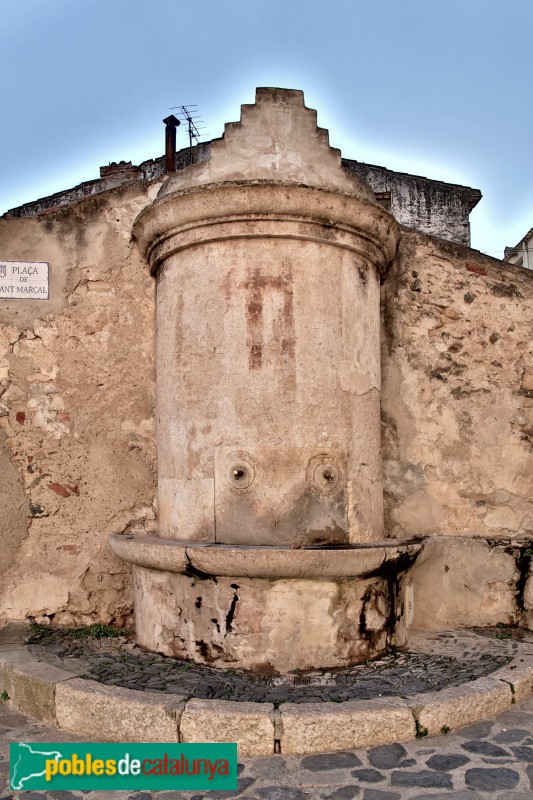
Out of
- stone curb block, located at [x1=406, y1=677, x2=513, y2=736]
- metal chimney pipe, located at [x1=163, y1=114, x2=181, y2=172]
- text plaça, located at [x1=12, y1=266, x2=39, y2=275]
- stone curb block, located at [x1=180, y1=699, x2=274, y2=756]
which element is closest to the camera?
stone curb block, located at [x1=180, y1=699, x2=274, y2=756]

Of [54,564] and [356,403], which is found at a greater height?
[356,403]

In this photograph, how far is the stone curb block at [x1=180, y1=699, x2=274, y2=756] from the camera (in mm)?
3031

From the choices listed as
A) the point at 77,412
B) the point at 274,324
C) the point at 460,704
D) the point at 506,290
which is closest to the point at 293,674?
the point at 460,704

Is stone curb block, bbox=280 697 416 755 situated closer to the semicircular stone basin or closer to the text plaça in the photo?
the semicircular stone basin

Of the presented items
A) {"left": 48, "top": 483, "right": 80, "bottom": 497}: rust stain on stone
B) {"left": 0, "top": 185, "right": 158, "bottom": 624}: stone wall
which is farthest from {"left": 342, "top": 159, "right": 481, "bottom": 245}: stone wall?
{"left": 48, "top": 483, "right": 80, "bottom": 497}: rust stain on stone

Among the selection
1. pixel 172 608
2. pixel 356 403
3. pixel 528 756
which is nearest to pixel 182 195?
pixel 356 403

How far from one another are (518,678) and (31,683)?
8.35 feet

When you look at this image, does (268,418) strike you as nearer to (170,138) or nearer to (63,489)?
(63,489)

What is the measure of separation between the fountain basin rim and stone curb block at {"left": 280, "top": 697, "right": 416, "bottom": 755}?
0.71 metres

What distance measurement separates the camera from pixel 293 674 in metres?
3.72

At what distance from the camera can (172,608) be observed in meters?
3.99

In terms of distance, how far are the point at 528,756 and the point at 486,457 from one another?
2.31 meters

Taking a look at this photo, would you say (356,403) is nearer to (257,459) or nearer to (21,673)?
(257,459)

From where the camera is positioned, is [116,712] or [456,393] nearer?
[116,712]
